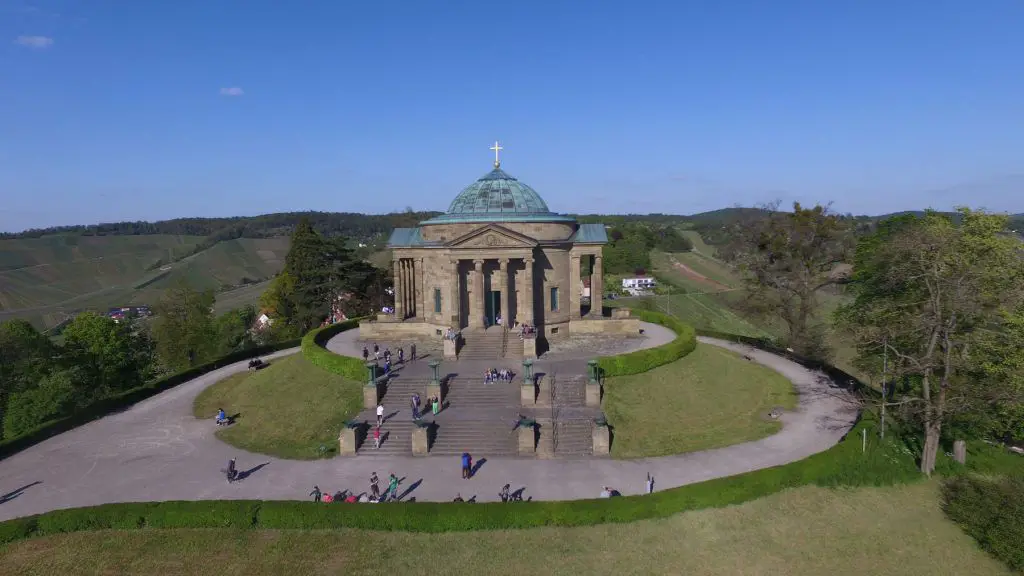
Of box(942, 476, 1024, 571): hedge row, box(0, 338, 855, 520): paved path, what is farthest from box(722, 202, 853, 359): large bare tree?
box(942, 476, 1024, 571): hedge row

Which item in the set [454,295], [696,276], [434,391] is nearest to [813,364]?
[454,295]

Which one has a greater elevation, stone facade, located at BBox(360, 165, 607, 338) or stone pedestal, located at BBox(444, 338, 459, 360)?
stone facade, located at BBox(360, 165, 607, 338)

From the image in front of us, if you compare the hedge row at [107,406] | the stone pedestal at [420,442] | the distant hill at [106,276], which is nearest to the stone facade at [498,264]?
the hedge row at [107,406]

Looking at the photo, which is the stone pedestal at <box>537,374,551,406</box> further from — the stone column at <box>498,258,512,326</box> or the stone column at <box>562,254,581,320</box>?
the stone column at <box>562,254,581,320</box>

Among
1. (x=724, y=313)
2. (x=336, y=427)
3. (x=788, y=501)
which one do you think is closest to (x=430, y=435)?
(x=336, y=427)

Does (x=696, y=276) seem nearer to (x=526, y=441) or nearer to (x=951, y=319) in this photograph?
(x=951, y=319)

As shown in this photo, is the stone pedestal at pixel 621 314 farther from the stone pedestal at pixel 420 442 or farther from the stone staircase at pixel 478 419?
the stone pedestal at pixel 420 442
